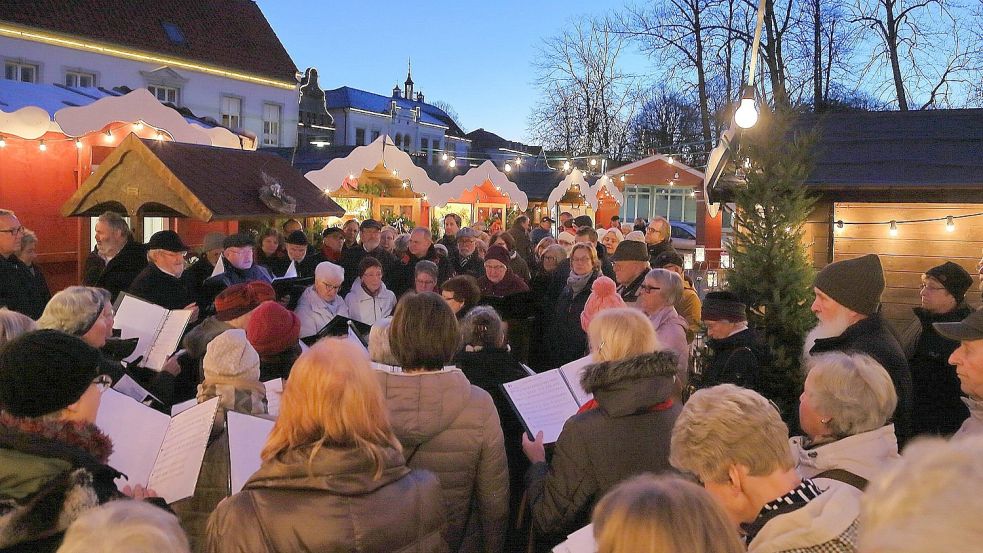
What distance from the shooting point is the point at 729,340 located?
4426mm

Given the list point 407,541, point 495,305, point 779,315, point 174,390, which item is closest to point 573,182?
point 495,305

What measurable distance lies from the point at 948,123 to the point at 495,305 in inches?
267

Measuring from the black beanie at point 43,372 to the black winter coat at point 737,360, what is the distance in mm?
3103

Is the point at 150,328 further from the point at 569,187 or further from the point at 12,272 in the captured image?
the point at 569,187

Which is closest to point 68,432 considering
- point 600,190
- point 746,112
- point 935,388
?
point 935,388

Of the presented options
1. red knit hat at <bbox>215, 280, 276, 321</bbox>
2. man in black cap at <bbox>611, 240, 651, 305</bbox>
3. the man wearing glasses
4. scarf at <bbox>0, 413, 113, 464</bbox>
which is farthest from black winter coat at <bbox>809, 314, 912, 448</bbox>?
the man wearing glasses

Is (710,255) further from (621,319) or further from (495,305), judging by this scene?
(621,319)

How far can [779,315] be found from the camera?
5820 millimetres

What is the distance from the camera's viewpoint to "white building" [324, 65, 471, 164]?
199 ft

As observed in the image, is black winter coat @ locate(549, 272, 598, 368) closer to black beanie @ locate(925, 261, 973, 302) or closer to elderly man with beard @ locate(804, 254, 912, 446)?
elderly man with beard @ locate(804, 254, 912, 446)

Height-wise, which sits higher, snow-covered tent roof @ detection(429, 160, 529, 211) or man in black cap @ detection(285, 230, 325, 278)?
snow-covered tent roof @ detection(429, 160, 529, 211)

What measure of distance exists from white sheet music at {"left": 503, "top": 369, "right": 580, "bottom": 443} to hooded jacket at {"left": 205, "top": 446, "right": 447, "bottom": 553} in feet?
4.48

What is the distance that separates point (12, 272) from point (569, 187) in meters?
16.5

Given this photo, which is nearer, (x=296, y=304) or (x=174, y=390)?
(x=174, y=390)
